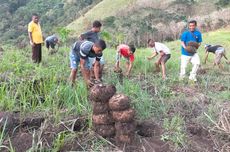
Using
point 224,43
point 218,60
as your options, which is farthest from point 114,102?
point 224,43

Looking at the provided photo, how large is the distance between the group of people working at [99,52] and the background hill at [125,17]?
7305 mm

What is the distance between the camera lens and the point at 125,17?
34375mm

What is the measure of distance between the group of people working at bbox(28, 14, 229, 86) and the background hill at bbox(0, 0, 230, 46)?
24.0ft

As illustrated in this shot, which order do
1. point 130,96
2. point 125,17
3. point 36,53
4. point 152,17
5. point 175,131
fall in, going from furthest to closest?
1. point 125,17
2. point 152,17
3. point 36,53
4. point 130,96
5. point 175,131

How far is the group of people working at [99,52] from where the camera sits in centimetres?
665

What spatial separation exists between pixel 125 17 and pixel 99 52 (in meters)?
28.3

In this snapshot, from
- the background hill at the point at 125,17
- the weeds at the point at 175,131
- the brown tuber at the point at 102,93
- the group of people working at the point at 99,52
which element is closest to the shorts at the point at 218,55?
the group of people working at the point at 99,52

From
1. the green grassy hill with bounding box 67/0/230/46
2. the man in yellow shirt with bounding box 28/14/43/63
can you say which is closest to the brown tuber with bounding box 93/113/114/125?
the man in yellow shirt with bounding box 28/14/43/63

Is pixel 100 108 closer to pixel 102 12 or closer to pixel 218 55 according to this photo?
pixel 218 55

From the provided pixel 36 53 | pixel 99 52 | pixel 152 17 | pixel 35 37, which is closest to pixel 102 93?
pixel 99 52

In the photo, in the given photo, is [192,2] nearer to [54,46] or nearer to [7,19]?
[7,19]

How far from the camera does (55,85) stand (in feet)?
18.4

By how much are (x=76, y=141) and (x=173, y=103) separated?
185cm

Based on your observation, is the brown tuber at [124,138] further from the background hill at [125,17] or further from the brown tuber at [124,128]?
the background hill at [125,17]
